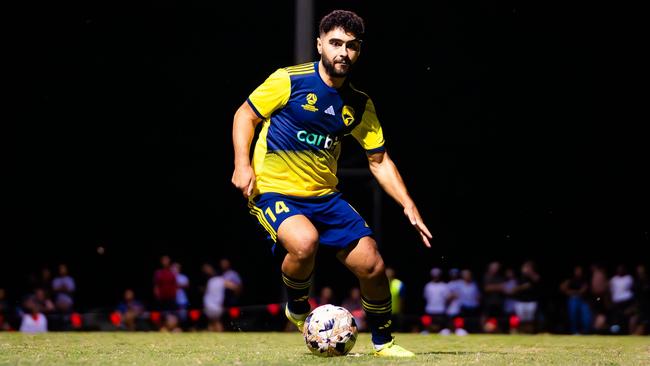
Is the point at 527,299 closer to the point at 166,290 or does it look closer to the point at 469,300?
the point at 469,300

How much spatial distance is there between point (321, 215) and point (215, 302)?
380 inches

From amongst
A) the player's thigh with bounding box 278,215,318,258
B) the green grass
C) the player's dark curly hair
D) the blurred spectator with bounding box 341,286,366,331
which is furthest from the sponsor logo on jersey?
the blurred spectator with bounding box 341,286,366,331

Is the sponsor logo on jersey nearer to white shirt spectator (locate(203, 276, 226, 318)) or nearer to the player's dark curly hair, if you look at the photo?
the player's dark curly hair

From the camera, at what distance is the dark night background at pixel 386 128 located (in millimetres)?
21125

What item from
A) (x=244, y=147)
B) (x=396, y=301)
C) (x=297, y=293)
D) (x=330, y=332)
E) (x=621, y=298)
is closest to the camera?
(x=330, y=332)

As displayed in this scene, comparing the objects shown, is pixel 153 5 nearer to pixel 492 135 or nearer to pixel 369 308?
pixel 492 135

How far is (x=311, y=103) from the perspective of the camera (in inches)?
308

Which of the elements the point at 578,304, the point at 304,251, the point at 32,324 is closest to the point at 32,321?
the point at 32,324

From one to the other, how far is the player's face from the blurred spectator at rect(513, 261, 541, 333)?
9879 mm

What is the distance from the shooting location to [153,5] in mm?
21156

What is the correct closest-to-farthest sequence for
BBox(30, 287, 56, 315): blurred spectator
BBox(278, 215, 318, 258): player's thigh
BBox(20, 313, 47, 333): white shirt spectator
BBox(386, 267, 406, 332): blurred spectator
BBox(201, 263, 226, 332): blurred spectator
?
BBox(278, 215, 318, 258): player's thigh
BBox(20, 313, 47, 333): white shirt spectator
BBox(30, 287, 56, 315): blurred spectator
BBox(201, 263, 226, 332): blurred spectator
BBox(386, 267, 406, 332): blurred spectator

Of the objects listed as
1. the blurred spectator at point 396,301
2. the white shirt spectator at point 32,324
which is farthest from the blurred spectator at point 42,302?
the blurred spectator at point 396,301

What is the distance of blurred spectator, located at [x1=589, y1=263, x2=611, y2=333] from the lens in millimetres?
17062

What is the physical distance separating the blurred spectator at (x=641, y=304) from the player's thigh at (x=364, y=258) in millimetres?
9655
